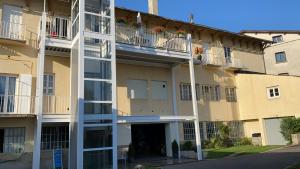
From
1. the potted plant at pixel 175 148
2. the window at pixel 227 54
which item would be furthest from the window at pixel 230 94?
the potted plant at pixel 175 148

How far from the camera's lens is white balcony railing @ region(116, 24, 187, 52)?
1688 centimetres

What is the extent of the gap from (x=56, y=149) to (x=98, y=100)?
3731mm

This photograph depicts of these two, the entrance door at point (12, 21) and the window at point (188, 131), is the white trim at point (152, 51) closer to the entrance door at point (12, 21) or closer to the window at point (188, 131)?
the window at point (188, 131)

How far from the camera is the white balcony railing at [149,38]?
16.9 meters

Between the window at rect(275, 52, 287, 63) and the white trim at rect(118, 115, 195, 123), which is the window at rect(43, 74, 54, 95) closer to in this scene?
the white trim at rect(118, 115, 195, 123)

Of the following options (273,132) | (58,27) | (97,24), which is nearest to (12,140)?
(58,27)

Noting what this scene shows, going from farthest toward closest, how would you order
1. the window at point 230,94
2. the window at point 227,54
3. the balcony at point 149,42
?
1. the window at point 227,54
2. the window at point 230,94
3. the balcony at point 149,42

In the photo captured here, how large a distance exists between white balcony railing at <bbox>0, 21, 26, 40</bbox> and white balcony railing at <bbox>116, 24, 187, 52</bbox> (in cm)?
516

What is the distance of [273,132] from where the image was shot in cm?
2152

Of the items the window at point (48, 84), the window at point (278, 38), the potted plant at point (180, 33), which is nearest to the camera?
the window at point (48, 84)

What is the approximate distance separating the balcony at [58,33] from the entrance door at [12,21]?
1420 millimetres

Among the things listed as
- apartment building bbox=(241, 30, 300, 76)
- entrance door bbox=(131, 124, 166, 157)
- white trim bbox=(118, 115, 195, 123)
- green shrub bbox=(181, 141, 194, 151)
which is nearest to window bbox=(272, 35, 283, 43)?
apartment building bbox=(241, 30, 300, 76)

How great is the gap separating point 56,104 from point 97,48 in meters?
3.71

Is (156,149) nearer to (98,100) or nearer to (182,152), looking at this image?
(182,152)
